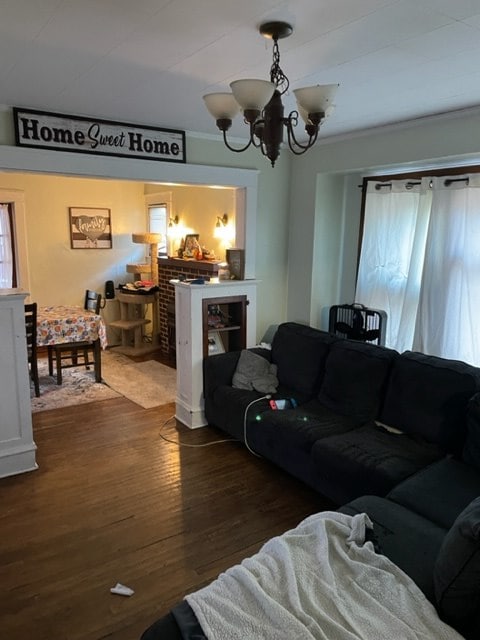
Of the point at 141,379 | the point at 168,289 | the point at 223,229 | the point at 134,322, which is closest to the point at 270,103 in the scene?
the point at 223,229

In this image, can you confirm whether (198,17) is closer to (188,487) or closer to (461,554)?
(461,554)

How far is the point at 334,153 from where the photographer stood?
3.98 meters

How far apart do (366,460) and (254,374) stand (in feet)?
4.78

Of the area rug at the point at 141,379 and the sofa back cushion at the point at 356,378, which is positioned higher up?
the sofa back cushion at the point at 356,378

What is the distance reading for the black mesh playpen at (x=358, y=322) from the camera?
12.8 feet

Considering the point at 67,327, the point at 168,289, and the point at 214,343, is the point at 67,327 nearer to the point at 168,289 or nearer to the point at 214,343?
the point at 214,343

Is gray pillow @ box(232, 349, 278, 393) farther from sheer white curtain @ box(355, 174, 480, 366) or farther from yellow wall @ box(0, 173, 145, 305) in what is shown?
yellow wall @ box(0, 173, 145, 305)

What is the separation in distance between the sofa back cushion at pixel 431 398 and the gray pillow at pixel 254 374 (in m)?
1.01

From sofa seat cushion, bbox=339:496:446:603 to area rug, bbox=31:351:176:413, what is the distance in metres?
2.81

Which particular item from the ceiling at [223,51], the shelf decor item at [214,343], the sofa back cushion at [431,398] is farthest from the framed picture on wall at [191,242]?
the sofa back cushion at [431,398]

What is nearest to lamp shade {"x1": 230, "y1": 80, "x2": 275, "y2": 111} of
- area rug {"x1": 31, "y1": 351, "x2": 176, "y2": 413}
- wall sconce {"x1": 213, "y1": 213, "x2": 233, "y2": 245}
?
area rug {"x1": 31, "y1": 351, "x2": 176, "y2": 413}

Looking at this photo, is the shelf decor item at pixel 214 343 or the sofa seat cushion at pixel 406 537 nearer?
the sofa seat cushion at pixel 406 537

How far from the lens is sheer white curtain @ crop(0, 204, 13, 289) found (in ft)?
19.6

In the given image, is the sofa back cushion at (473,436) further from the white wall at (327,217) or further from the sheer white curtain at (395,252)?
the white wall at (327,217)
